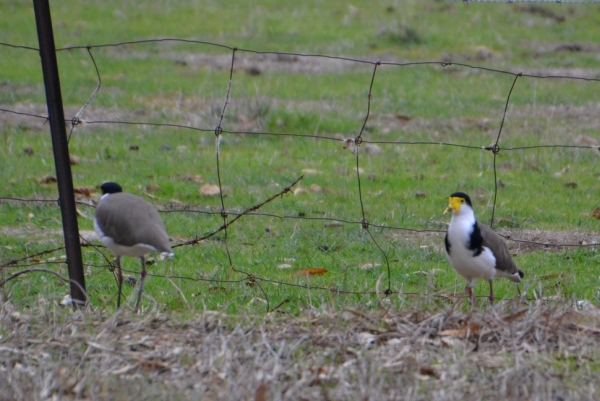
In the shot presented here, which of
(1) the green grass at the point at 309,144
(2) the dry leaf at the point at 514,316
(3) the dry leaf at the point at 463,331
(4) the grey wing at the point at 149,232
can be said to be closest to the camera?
(3) the dry leaf at the point at 463,331

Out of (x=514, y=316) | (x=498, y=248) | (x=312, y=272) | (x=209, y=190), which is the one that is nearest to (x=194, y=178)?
(x=209, y=190)

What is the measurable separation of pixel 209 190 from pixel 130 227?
11.5ft

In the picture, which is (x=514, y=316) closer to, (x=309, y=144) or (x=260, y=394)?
(x=260, y=394)

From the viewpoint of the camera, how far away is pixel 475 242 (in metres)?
4.78

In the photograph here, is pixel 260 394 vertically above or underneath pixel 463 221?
underneath

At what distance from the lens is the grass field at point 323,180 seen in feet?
14.1

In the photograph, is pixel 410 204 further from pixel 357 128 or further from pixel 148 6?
pixel 148 6

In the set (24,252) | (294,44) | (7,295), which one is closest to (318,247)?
(24,252)

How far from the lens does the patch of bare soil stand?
12.4ft

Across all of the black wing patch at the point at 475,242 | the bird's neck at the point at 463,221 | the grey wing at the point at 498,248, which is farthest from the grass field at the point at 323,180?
the bird's neck at the point at 463,221

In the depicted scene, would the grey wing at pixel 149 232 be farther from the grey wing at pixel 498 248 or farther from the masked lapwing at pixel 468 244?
the grey wing at pixel 498 248

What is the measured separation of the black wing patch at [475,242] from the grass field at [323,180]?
30 cm

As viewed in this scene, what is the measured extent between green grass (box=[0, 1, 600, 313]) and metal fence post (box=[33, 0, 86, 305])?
384 mm

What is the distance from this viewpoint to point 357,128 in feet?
34.6
